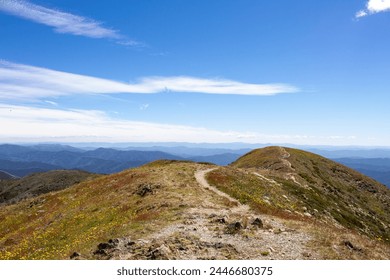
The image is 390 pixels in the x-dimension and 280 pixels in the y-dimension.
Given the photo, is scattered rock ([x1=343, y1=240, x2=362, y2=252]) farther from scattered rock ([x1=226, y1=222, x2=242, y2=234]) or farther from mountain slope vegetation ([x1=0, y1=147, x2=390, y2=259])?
scattered rock ([x1=226, y1=222, x2=242, y2=234])

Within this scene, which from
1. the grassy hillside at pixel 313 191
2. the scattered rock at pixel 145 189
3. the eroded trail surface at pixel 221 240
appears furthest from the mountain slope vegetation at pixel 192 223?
the grassy hillside at pixel 313 191

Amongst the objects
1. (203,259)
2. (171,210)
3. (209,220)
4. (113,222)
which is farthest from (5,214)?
(203,259)

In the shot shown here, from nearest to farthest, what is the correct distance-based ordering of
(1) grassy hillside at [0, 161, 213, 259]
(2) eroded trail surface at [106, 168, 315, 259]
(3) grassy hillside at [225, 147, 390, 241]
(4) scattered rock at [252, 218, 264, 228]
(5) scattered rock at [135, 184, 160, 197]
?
(2) eroded trail surface at [106, 168, 315, 259]
(4) scattered rock at [252, 218, 264, 228]
(1) grassy hillside at [0, 161, 213, 259]
(5) scattered rock at [135, 184, 160, 197]
(3) grassy hillside at [225, 147, 390, 241]

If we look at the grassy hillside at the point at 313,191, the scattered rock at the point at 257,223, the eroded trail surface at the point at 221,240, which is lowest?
the grassy hillside at the point at 313,191

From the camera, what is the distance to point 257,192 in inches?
1919

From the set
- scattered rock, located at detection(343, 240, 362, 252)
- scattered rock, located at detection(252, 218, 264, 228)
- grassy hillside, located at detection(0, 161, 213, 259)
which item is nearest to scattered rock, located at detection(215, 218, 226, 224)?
scattered rock, located at detection(252, 218, 264, 228)

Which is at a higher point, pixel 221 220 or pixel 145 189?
pixel 221 220

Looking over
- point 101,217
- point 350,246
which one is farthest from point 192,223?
point 101,217

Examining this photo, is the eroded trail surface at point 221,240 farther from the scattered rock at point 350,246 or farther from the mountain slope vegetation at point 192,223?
the scattered rock at point 350,246

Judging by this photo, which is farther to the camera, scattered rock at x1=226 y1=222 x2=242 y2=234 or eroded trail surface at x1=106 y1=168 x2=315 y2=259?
scattered rock at x1=226 y1=222 x2=242 y2=234

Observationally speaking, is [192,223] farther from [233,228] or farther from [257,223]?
[257,223]

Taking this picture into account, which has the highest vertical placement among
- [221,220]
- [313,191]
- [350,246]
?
[350,246]

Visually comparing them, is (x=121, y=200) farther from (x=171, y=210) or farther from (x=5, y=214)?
(x=5, y=214)

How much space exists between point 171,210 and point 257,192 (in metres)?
19.6
